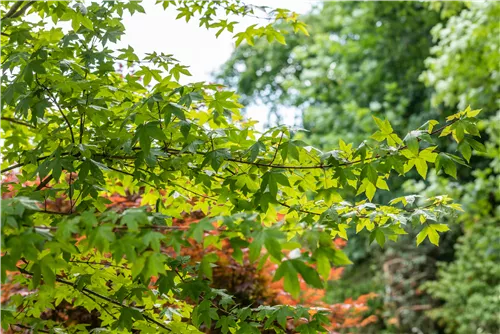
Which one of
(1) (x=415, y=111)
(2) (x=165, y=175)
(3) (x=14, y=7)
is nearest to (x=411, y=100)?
(1) (x=415, y=111)

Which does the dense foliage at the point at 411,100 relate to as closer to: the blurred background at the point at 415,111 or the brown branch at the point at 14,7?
the blurred background at the point at 415,111

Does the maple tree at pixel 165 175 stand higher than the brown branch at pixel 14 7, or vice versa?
the brown branch at pixel 14 7

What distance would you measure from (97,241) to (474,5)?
6.39 meters

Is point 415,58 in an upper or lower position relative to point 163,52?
upper

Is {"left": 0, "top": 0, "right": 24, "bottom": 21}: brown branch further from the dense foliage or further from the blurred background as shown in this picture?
the dense foliage

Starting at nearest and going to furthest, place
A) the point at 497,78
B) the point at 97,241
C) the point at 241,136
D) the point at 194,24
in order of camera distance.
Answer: the point at 97,241 < the point at 241,136 < the point at 194,24 < the point at 497,78

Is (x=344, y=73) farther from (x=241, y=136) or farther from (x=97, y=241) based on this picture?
(x=97, y=241)

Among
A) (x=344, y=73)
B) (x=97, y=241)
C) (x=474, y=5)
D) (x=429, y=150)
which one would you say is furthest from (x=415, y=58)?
(x=97, y=241)

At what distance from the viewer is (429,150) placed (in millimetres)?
1785

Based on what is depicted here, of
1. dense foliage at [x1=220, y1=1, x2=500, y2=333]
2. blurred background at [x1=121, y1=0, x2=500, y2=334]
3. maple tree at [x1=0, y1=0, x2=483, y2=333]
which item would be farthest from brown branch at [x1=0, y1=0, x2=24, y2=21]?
dense foliage at [x1=220, y1=1, x2=500, y2=333]

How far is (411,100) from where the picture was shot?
1064cm

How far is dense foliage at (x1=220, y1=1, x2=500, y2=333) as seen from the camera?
21.8 ft

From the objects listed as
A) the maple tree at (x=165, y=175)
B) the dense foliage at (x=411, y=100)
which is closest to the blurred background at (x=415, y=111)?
the dense foliage at (x=411, y=100)

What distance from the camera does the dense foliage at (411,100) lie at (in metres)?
6.64
